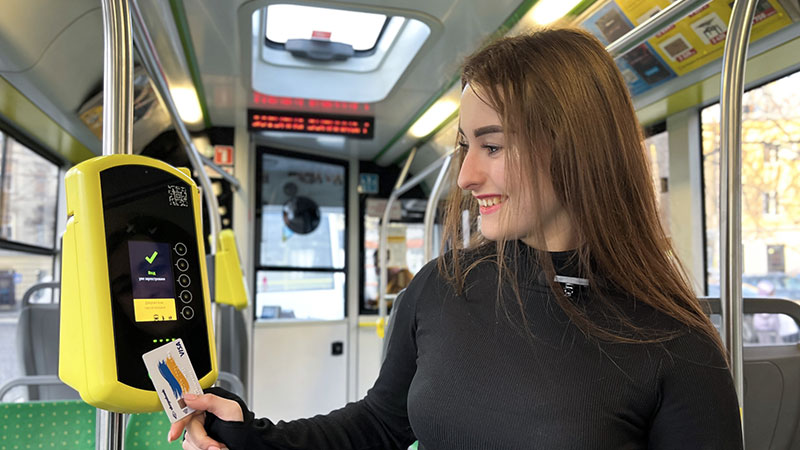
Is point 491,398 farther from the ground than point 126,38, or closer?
closer

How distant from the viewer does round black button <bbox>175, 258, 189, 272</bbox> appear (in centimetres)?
79

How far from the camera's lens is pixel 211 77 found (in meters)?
3.66

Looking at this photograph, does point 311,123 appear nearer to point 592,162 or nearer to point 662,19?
point 662,19

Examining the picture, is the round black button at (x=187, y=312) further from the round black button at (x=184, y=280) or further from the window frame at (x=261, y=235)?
the window frame at (x=261, y=235)

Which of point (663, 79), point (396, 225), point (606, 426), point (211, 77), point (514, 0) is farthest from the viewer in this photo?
point (396, 225)

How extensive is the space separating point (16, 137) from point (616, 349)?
3.14 meters

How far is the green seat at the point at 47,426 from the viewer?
1.52 m

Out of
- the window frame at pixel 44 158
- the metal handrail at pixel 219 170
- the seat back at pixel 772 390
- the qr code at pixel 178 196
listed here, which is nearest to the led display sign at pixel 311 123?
the metal handrail at pixel 219 170

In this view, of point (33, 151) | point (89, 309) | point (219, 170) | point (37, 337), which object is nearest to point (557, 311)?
point (89, 309)

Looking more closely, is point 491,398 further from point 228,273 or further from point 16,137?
point 16,137

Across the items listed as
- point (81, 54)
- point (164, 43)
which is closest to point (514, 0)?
point (164, 43)

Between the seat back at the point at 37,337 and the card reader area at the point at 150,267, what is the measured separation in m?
2.39

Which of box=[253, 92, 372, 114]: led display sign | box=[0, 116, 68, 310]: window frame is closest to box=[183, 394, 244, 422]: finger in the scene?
box=[0, 116, 68, 310]: window frame

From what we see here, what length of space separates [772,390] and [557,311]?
3.16 feet
